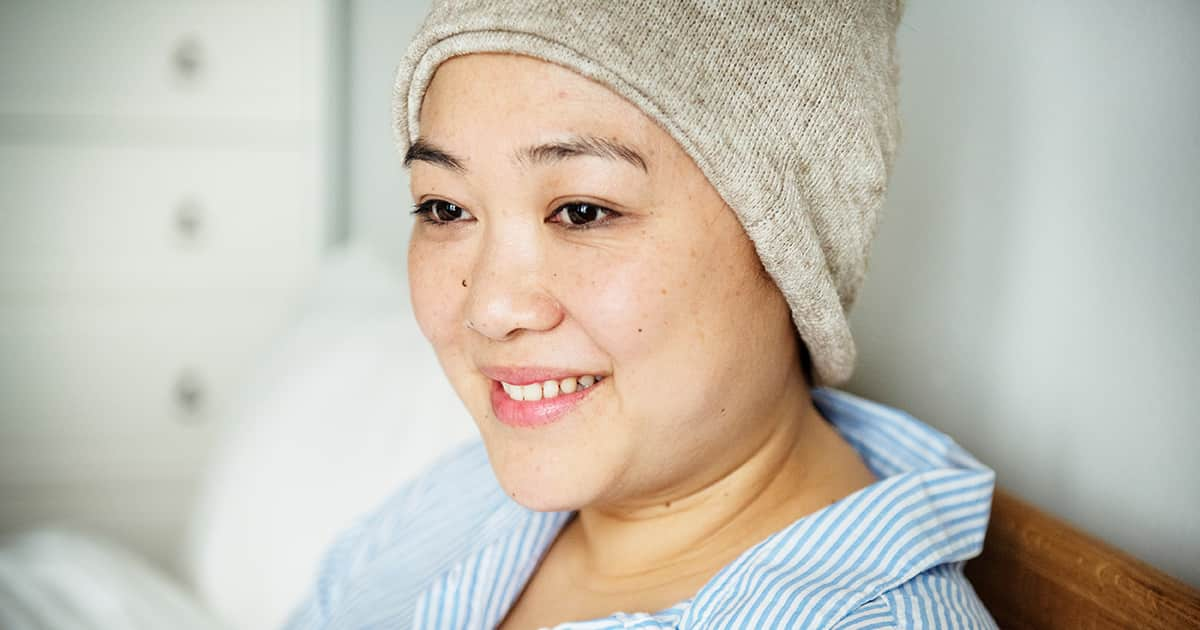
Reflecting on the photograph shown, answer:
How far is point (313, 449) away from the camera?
4.67 ft

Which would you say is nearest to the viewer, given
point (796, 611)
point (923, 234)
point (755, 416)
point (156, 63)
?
point (796, 611)

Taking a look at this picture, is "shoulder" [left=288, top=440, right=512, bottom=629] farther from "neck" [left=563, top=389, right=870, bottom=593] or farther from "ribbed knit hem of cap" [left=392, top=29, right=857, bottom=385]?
"ribbed knit hem of cap" [left=392, top=29, right=857, bottom=385]

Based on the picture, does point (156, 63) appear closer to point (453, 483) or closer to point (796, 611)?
point (453, 483)

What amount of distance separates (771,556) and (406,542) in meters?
0.49

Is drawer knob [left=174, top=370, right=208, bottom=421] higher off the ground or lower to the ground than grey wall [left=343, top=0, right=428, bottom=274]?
lower

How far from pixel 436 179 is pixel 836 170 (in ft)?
1.00

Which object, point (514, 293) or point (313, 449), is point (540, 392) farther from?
point (313, 449)

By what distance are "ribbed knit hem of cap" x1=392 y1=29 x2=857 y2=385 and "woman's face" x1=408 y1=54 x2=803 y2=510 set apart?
0.04ft

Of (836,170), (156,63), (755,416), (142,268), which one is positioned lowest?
(755,416)

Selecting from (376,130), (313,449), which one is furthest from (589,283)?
(376,130)

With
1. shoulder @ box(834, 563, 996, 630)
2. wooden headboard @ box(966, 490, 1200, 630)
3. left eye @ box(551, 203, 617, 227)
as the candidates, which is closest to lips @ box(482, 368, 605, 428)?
left eye @ box(551, 203, 617, 227)

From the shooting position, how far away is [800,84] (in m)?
0.77

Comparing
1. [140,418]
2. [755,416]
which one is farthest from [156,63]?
[755,416]

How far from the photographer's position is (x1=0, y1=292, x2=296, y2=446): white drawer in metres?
2.26
